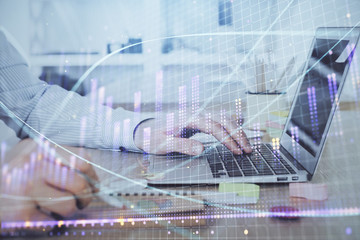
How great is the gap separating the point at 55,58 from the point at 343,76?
87 cm

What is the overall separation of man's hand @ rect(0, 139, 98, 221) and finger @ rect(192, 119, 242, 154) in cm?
25

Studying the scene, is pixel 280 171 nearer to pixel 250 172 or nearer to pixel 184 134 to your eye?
pixel 250 172

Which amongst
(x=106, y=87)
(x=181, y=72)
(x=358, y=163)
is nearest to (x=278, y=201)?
→ (x=358, y=163)

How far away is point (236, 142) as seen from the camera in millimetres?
492

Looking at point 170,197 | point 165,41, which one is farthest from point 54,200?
point 165,41

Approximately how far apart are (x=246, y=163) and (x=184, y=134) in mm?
145

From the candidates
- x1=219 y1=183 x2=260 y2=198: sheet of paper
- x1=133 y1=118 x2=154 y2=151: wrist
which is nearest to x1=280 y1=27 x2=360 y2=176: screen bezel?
x1=219 y1=183 x2=260 y2=198: sheet of paper

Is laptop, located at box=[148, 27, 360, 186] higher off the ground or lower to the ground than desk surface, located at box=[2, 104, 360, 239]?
higher

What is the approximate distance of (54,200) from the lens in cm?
29

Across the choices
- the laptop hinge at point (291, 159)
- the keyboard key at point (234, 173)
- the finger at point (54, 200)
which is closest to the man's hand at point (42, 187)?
the finger at point (54, 200)

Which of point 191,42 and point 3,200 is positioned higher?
point 191,42

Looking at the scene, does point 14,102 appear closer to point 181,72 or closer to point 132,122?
point 132,122

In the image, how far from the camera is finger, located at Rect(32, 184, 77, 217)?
0.94 feet

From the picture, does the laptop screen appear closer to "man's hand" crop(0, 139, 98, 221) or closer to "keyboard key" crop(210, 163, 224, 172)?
"keyboard key" crop(210, 163, 224, 172)
